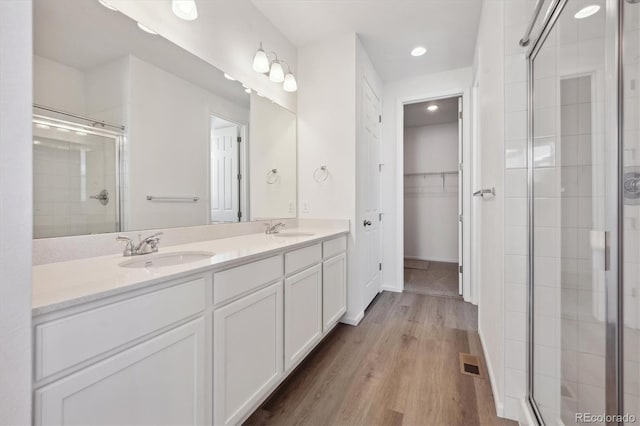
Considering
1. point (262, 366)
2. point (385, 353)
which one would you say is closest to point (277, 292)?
point (262, 366)

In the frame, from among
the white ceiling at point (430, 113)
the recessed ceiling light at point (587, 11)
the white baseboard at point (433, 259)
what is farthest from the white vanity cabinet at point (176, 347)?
the white baseboard at point (433, 259)

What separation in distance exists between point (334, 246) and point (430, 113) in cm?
332

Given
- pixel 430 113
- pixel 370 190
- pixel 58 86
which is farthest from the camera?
pixel 430 113

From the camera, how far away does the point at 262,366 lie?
53.0 inches

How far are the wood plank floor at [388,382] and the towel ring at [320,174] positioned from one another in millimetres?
1361

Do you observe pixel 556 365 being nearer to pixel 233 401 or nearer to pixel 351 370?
pixel 351 370

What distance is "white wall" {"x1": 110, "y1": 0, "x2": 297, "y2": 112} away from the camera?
4.75 ft

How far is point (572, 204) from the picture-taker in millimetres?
1162

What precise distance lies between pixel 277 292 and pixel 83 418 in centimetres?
86

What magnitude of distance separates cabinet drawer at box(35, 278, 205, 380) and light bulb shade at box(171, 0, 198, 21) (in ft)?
4.88

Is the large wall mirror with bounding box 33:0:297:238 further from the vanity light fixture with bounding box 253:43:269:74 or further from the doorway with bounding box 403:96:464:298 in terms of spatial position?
the doorway with bounding box 403:96:464:298

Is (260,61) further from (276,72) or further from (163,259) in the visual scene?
(163,259)

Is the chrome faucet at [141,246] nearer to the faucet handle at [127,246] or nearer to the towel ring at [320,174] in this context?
the faucet handle at [127,246]

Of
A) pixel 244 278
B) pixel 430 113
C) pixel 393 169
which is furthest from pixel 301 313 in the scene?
pixel 430 113
